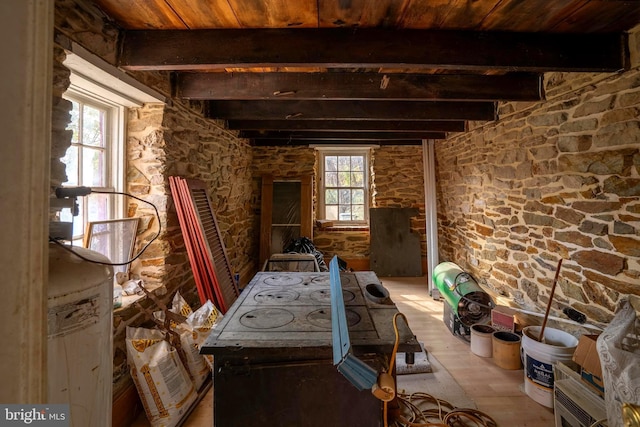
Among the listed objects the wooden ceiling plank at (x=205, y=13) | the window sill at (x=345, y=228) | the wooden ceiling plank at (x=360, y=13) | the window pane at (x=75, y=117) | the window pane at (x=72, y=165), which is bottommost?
the window sill at (x=345, y=228)

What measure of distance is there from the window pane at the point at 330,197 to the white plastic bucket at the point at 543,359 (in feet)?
12.6

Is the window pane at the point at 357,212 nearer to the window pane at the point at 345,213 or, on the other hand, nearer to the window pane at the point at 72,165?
the window pane at the point at 345,213

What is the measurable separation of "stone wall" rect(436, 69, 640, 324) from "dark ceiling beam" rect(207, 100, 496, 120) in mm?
434

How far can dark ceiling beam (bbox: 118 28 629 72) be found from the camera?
5.83ft

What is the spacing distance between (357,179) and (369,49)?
3.90 m

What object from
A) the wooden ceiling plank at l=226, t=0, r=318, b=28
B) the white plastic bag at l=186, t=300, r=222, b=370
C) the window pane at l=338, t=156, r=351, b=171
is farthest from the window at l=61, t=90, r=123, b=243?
the window pane at l=338, t=156, r=351, b=171

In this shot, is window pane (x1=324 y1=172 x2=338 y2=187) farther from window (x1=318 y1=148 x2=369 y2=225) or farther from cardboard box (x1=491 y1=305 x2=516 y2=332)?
A: cardboard box (x1=491 y1=305 x2=516 y2=332)

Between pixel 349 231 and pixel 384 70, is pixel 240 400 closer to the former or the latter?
pixel 384 70

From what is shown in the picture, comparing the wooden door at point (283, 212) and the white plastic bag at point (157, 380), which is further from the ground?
the wooden door at point (283, 212)

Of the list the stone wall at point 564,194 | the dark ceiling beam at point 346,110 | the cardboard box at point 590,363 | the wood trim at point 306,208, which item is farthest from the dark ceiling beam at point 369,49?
the wood trim at point 306,208

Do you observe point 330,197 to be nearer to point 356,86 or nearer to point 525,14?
point 356,86

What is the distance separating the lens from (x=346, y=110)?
9.92ft

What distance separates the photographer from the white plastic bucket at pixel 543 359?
79.0 inches

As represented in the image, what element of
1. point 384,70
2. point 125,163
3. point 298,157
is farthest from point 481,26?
point 298,157
